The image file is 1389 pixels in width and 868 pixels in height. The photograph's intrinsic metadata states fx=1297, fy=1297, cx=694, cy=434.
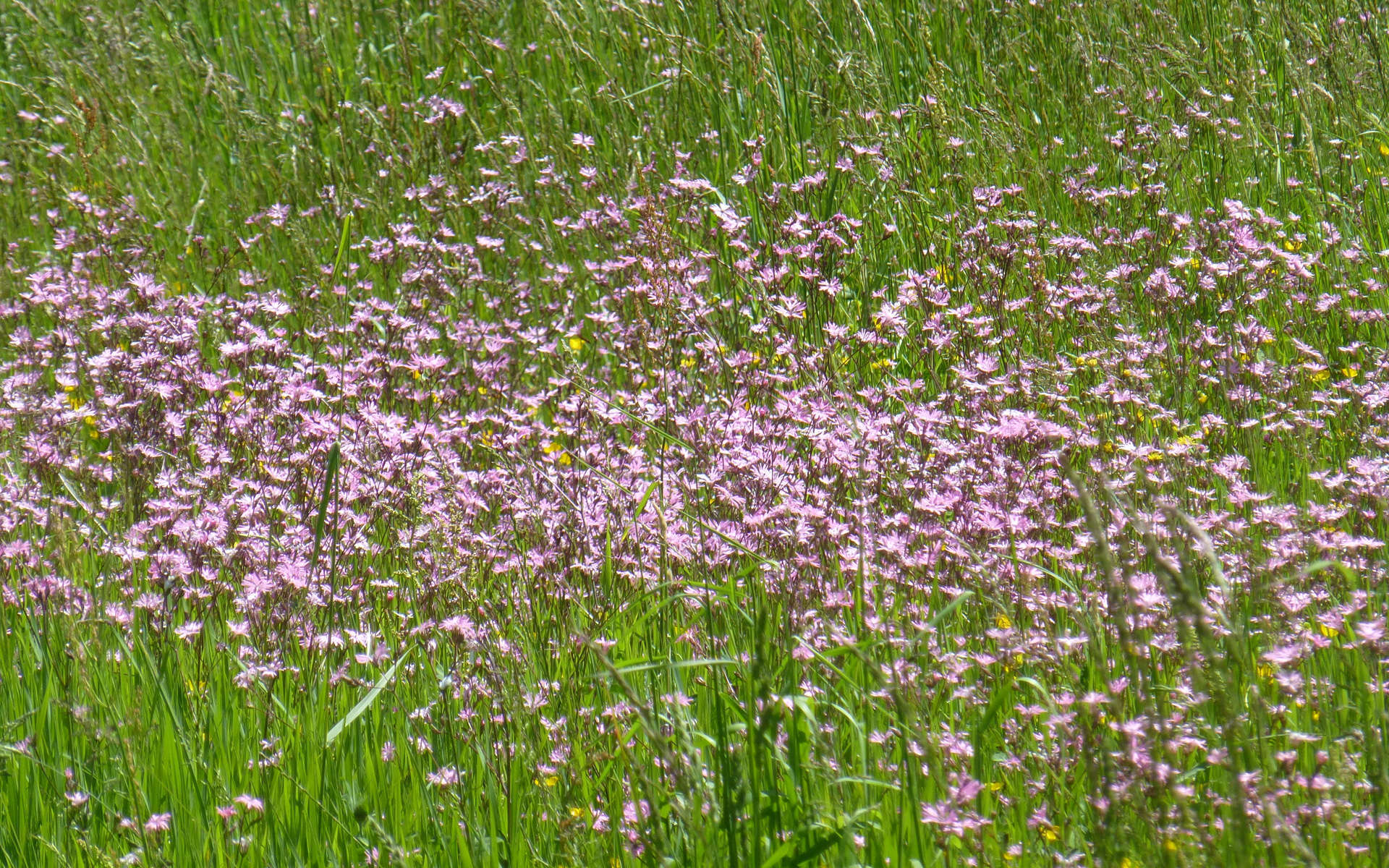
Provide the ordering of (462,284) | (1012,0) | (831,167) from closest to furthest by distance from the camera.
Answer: (462,284) → (831,167) → (1012,0)

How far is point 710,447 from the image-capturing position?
3.21 m

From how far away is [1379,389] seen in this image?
10.7 ft

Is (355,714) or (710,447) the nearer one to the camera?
(355,714)

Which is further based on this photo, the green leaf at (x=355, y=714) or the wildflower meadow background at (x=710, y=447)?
the green leaf at (x=355, y=714)

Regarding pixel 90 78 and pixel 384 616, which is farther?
pixel 90 78

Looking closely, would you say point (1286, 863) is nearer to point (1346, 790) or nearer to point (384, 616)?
point (1346, 790)

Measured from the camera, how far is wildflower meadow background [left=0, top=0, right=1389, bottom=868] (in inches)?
79.4

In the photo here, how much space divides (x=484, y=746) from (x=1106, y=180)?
11.7ft

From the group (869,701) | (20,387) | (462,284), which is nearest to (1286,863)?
(869,701)

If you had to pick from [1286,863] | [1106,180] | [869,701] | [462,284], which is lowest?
[1286,863]

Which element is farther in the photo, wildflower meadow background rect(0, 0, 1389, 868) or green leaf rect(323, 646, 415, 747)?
green leaf rect(323, 646, 415, 747)

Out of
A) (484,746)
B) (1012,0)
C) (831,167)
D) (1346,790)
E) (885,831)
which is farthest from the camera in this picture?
(1012,0)

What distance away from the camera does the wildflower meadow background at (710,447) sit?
2.02 metres

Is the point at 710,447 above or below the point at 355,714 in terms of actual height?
above
